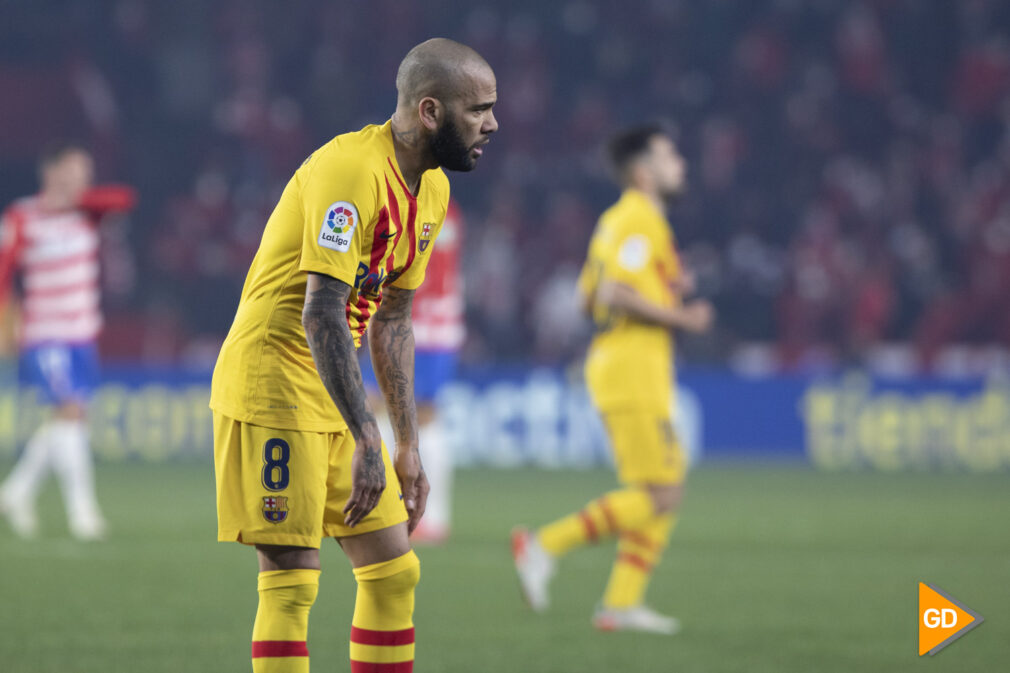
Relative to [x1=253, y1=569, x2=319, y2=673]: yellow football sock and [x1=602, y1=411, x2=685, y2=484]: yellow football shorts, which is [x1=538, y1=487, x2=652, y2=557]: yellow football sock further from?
[x1=253, y1=569, x2=319, y2=673]: yellow football sock

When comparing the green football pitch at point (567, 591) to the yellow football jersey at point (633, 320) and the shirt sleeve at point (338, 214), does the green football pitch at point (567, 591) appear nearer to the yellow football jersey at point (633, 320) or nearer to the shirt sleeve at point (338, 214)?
the yellow football jersey at point (633, 320)

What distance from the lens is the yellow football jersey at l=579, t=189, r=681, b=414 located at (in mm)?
5918

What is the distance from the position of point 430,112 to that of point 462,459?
10.8 metres

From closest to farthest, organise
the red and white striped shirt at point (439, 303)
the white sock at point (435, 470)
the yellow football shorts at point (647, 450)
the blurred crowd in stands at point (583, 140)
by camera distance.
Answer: the yellow football shorts at point (647, 450) → the white sock at point (435, 470) → the red and white striped shirt at point (439, 303) → the blurred crowd in stands at point (583, 140)

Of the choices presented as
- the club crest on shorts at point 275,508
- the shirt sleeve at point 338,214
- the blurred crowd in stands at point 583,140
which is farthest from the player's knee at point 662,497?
the blurred crowd in stands at point 583,140

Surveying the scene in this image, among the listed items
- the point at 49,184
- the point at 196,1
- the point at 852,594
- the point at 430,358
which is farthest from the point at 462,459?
the point at 196,1

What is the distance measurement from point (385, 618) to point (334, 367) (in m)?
0.72

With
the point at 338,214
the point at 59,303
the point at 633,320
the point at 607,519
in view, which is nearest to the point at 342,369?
the point at 338,214

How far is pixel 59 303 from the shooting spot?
28.4ft

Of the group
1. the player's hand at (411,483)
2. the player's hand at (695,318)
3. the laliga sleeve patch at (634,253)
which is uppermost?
the laliga sleeve patch at (634,253)

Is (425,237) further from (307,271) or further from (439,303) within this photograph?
(439,303)

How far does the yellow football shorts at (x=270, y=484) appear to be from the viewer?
10.6 ft

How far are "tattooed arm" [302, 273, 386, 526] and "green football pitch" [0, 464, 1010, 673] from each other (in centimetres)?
178

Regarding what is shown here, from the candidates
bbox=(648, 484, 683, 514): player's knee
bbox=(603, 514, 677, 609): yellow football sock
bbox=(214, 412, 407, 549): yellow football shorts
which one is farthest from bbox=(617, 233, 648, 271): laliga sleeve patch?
bbox=(214, 412, 407, 549): yellow football shorts
